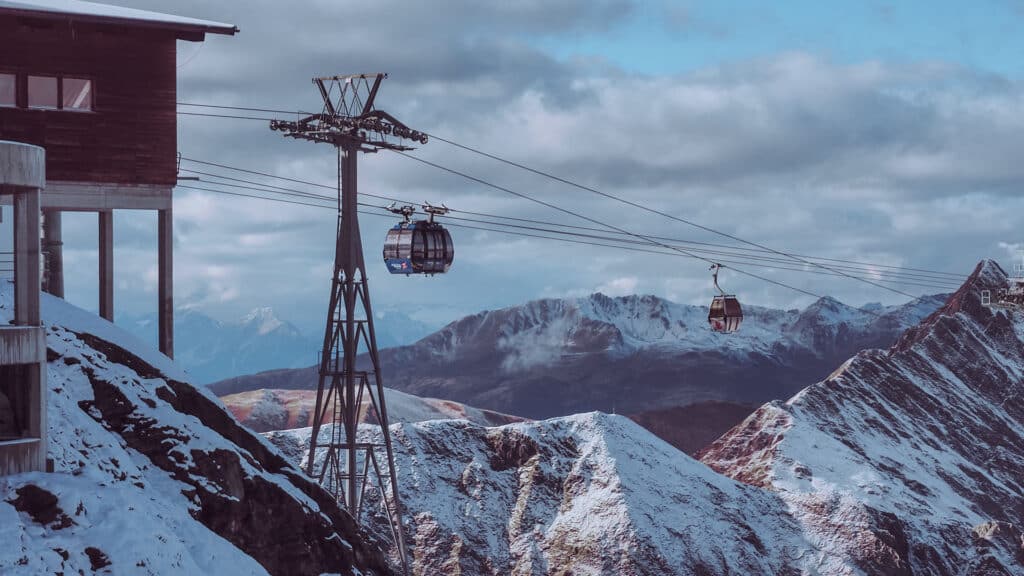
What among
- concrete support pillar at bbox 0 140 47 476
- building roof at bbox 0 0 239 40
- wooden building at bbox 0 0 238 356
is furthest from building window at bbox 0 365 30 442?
building roof at bbox 0 0 239 40

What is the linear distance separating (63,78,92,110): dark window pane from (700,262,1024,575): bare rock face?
214 ft

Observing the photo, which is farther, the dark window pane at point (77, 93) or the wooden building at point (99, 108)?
the dark window pane at point (77, 93)

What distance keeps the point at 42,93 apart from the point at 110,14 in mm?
3700

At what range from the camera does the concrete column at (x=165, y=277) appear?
149 ft

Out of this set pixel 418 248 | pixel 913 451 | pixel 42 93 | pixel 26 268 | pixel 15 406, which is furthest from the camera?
pixel 913 451

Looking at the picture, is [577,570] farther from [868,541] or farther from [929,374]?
[929,374]

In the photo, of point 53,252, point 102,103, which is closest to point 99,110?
point 102,103

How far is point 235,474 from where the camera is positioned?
123 ft

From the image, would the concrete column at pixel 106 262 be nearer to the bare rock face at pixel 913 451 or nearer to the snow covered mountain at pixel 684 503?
the snow covered mountain at pixel 684 503

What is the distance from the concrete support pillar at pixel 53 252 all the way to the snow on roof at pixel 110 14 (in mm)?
7306

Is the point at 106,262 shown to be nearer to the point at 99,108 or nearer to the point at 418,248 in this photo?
the point at 99,108

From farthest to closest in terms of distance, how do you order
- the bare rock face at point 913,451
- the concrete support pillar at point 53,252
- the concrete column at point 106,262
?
the bare rock face at point 913,451 → the concrete support pillar at point 53,252 → the concrete column at point 106,262

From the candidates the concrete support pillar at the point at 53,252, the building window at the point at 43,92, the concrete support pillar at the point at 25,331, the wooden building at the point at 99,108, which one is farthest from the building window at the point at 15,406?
the building window at the point at 43,92

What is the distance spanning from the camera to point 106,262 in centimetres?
4581
